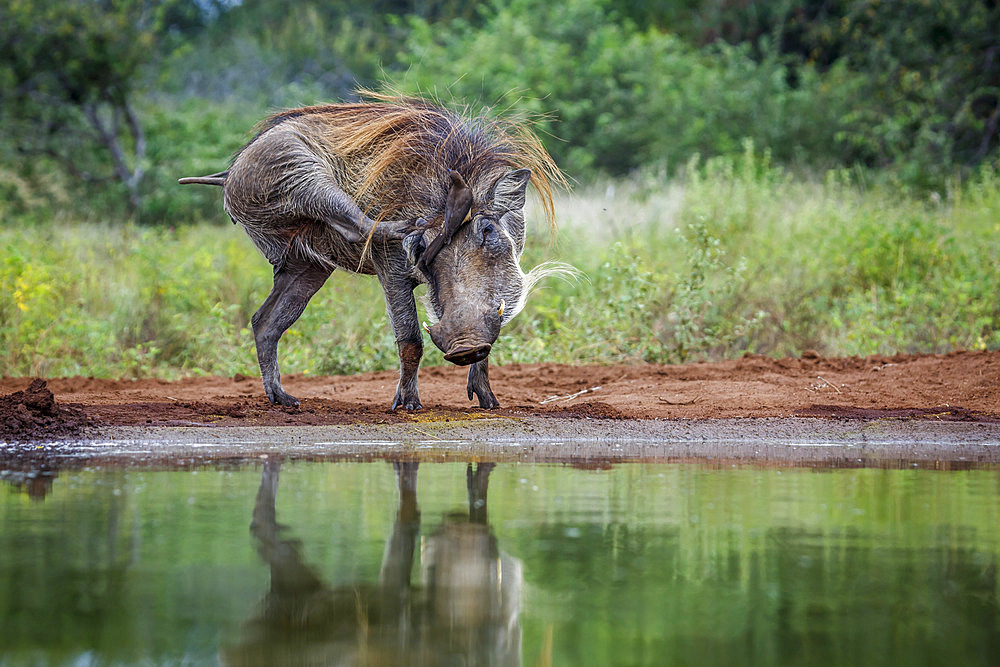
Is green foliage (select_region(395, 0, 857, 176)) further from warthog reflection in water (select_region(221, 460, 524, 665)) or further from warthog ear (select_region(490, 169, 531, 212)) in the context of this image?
warthog reflection in water (select_region(221, 460, 524, 665))

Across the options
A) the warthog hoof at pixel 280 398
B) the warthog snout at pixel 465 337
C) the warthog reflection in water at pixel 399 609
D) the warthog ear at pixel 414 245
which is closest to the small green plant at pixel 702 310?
the warthog hoof at pixel 280 398

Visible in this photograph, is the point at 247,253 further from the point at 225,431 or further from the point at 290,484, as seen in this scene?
the point at 290,484

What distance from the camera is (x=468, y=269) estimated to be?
580cm

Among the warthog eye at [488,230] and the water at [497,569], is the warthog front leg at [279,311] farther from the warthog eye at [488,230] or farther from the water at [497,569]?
the water at [497,569]

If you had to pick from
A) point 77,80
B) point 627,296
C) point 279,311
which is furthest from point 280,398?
point 77,80

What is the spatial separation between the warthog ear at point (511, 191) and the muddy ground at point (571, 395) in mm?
1191

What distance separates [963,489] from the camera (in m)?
4.52

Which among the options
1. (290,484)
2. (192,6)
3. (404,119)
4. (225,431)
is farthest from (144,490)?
(192,6)

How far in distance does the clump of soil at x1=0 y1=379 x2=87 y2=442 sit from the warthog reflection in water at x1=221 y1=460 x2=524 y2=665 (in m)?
2.59

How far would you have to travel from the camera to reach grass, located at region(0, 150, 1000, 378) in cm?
966

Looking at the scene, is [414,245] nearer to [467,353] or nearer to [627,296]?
[467,353]

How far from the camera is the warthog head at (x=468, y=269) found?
562 cm

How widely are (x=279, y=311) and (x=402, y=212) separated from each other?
4.16 ft

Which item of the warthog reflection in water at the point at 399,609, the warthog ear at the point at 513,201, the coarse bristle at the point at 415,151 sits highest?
the coarse bristle at the point at 415,151
